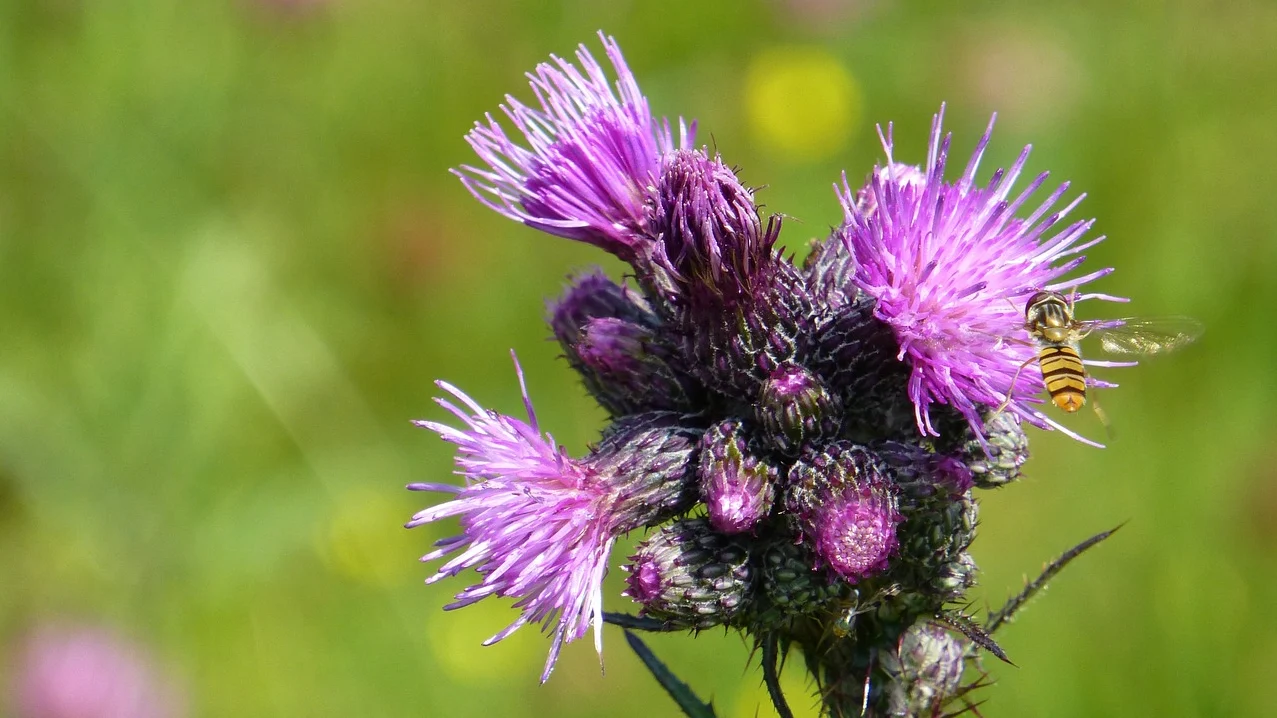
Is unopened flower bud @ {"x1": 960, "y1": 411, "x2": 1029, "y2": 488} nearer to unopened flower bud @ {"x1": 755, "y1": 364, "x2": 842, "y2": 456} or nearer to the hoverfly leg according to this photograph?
the hoverfly leg

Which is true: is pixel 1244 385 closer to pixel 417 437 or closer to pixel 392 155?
pixel 417 437

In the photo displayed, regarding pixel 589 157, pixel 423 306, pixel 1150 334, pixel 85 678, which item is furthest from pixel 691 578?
pixel 423 306

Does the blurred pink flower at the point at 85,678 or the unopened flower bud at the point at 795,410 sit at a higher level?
the blurred pink flower at the point at 85,678

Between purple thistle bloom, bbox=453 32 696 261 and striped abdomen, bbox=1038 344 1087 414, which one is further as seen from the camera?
purple thistle bloom, bbox=453 32 696 261

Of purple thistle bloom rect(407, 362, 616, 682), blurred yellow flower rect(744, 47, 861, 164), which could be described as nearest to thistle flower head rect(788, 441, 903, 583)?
purple thistle bloom rect(407, 362, 616, 682)

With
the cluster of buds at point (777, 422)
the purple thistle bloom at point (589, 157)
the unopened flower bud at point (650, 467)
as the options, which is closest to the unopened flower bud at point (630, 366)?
the cluster of buds at point (777, 422)

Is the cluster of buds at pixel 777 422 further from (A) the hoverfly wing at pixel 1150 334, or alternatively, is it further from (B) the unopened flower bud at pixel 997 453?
(A) the hoverfly wing at pixel 1150 334
